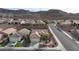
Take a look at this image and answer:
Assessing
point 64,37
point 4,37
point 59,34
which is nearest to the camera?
point 4,37

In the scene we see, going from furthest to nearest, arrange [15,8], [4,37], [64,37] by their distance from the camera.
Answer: [64,37] → [4,37] → [15,8]
